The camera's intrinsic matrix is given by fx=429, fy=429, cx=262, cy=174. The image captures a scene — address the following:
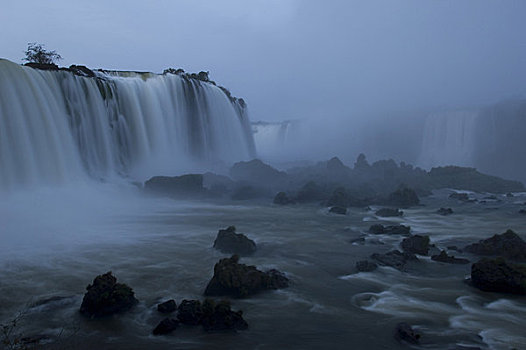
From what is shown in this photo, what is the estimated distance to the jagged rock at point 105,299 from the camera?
6844 millimetres

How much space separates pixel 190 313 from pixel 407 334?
10.3ft

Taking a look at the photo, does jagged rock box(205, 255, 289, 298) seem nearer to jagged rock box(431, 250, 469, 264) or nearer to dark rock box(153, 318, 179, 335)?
dark rock box(153, 318, 179, 335)

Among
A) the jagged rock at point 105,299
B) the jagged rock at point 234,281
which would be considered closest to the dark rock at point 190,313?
the jagged rock at point 105,299

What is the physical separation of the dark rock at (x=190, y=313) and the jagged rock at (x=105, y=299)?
1.12m

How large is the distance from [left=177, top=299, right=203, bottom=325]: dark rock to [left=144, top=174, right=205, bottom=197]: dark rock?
54.0ft

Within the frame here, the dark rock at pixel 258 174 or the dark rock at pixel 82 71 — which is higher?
the dark rock at pixel 82 71

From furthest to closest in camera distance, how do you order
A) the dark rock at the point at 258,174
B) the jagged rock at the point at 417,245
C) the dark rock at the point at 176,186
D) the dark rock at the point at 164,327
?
1. the dark rock at the point at 258,174
2. the dark rock at the point at 176,186
3. the jagged rock at the point at 417,245
4. the dark rock at the point at 164,327

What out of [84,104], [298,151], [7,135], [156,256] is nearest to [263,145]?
[298,151]

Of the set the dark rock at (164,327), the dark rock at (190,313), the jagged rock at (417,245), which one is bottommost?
the dark rock at (164,327)

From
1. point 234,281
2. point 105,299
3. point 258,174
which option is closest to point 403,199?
point 258,174

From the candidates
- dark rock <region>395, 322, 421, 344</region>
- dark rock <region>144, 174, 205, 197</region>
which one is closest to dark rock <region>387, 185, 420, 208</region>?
dark rock <region>144, 174, 205, 197</region>

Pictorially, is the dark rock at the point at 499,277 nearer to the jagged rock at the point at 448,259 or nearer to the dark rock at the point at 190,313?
the jagged rock at the point at 448,259

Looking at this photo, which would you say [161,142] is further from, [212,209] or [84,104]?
[212,209]

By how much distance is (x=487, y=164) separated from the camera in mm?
39438
